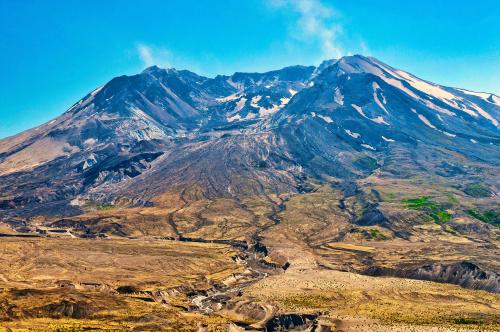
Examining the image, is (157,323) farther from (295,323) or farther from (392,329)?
(392,329)

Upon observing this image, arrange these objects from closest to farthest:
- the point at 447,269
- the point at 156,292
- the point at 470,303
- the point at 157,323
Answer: the point at 157,323 → the point at 470,303 → the point at 156,292 → the point at 447,269

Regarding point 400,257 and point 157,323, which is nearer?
point 157,323

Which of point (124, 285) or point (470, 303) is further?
point (124, 285)

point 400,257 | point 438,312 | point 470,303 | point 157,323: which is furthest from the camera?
point 400,257

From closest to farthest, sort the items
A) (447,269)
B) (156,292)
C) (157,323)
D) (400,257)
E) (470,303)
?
(157,323) → (470,303) → (156,292) → (447,269) → (400,257)

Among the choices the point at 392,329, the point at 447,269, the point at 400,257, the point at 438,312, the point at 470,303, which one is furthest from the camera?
the point at 400,257

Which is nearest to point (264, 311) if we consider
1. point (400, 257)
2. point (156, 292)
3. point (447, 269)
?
point (156, 292)

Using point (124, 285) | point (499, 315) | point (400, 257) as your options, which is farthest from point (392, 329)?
point (400, 257)

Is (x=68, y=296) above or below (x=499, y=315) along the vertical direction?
above

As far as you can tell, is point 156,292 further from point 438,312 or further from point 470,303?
point 470,303
